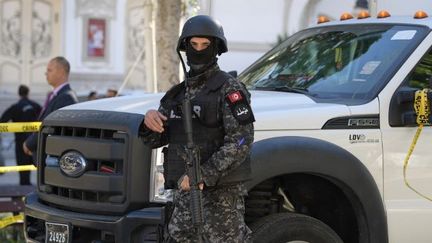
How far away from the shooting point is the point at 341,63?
4.88 m

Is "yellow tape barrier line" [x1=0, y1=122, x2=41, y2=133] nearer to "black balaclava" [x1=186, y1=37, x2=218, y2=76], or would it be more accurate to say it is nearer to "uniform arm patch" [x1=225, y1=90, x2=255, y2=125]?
"black balaclava" [x1=186, y1=37, x2=218, y2=76]

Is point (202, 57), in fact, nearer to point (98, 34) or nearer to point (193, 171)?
point (193, 171)

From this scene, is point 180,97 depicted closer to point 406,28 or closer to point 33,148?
point 406,28

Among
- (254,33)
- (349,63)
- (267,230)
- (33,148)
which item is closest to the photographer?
(267,230)

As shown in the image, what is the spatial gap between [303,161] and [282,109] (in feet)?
1.10

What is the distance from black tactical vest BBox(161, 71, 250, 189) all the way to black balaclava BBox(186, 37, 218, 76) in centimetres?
7

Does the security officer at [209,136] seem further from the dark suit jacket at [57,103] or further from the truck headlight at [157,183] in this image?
the dark suit jacket at [57,103]

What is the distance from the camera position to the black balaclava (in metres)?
3.66

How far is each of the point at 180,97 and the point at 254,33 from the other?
1302 cm

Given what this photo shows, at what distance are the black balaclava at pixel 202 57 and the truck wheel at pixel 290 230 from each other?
1.02 meters

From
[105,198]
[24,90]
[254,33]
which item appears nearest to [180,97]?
[105,198]

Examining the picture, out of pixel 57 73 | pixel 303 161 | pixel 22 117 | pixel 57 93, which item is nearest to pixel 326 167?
pixel 303 161

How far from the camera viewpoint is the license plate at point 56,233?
13.8 ft

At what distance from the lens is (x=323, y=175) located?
4.32 meters
